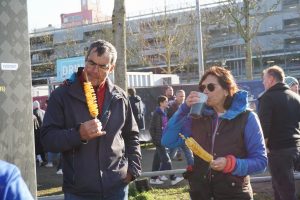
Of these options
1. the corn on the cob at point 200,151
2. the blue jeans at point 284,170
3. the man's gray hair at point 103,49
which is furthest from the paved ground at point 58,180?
the corn on the cob at point 200,151

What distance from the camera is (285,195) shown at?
5.08 m

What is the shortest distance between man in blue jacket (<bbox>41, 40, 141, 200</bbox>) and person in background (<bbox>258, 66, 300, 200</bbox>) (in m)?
2.43

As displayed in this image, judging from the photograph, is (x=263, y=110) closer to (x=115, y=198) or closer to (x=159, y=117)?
(x=115, y=198)

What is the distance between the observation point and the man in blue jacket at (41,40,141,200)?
118 inches

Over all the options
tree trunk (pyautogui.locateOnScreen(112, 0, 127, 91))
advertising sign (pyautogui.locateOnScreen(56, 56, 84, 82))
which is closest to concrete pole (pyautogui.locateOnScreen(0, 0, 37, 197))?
tree trunk (pyautogui.locateOnScreen(112, 0, 127, 91))

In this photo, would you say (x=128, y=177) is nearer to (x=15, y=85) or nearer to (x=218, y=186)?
(x=218, y=186)

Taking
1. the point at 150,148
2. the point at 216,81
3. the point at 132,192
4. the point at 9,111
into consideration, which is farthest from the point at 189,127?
the point at 150,148

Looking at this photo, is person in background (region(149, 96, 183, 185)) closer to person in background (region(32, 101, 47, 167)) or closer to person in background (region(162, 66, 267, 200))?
person in background (region(32, 101, 47, 167))

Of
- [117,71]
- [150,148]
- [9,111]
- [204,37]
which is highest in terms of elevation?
[204,37]

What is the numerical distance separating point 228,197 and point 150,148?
1235 cm

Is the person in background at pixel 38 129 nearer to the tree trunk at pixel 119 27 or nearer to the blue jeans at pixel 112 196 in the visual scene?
the tree trunk at pixel 119 27

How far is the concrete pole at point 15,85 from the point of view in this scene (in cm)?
317

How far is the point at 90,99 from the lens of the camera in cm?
295

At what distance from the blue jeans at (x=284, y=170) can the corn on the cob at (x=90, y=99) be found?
9.40 feet
